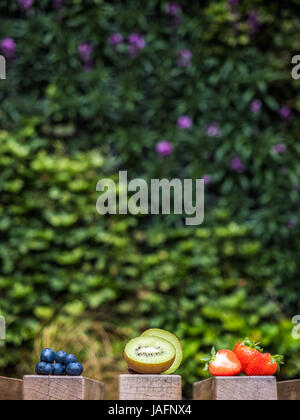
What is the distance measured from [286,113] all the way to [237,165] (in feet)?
1.25

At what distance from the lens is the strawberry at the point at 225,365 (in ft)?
3.53

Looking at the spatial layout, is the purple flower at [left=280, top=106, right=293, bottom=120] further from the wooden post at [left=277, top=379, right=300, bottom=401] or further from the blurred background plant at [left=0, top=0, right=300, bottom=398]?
the wooden post at [left=277, top=379, right=300, bottom=401]

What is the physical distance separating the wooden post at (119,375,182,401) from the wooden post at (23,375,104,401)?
0.08 meters

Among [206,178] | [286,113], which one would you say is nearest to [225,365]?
[206,178]

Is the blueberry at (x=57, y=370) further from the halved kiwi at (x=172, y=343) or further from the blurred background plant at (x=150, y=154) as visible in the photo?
the blurred background plant at (x=150, y=154)

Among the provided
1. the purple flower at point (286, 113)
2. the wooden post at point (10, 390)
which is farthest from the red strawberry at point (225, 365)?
the purple flower at point (286, 113)

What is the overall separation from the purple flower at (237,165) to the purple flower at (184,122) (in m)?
0.29

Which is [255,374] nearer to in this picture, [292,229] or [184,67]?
[292,229]

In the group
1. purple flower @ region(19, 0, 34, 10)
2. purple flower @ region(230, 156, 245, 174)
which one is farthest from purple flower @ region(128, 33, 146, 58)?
purple flower @ region(230, 156, 245, 174)

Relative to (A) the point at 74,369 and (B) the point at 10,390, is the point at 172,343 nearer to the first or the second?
(A) the point at 74,369

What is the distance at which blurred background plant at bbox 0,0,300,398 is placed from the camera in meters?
2.59

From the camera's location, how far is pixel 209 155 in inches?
109

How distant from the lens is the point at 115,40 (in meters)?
2.75

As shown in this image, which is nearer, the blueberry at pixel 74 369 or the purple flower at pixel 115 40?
the blueberry at pixel 74 369
